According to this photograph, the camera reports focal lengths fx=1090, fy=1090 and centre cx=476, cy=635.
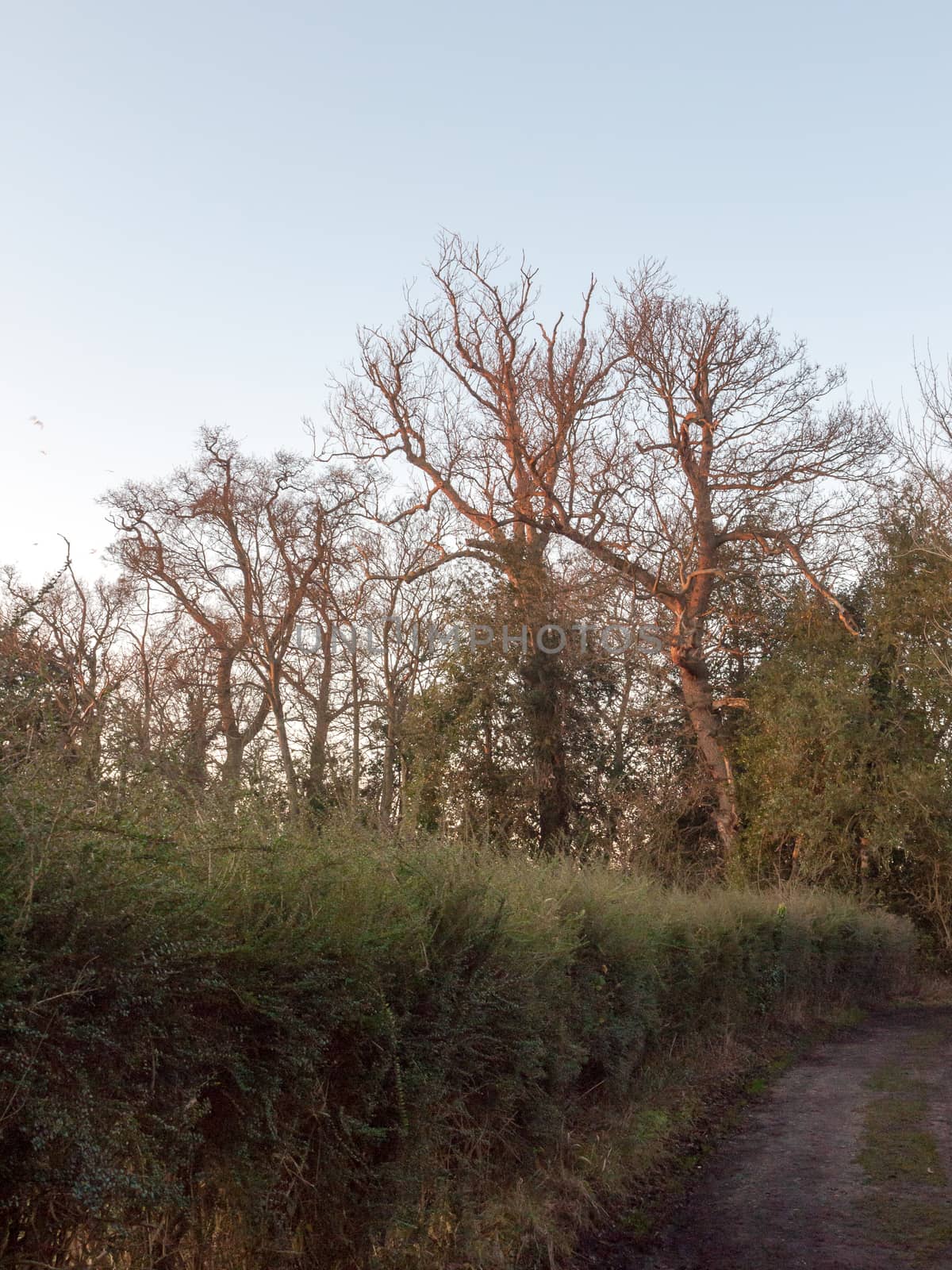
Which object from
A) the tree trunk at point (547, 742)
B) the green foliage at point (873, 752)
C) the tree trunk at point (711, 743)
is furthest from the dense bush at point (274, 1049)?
the tree trunk at point (711, 743)

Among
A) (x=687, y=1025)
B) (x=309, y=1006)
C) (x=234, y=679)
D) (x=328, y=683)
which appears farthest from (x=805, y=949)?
(x=234, y=679)

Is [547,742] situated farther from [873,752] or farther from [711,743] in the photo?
[873,752]

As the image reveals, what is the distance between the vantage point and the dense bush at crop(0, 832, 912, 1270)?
3.07 meters

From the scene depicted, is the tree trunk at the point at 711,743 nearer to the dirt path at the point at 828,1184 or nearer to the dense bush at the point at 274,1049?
the dirt path at the point at 828,1184

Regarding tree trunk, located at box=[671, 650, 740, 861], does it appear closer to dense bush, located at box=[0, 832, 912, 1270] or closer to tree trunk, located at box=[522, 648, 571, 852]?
tree trunk, located at box=[522, 648, 571, 852]

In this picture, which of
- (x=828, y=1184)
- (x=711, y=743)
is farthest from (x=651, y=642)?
(x=828, y=1184)

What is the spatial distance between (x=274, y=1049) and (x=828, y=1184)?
4.99m

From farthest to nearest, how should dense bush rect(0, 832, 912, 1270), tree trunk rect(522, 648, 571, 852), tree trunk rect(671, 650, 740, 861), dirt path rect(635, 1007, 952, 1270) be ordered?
tree trunk rect(671, 650, 740, 861), tree trunk rect(522, 648, 571, 852), dirt path rect(635, 1007, 952, 1270), dense bush rect(0, 832, 912, 1270)

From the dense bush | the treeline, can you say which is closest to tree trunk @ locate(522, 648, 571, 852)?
the treeline

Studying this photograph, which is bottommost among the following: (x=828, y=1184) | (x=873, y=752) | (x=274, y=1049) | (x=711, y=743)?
(x=828, y=1184)

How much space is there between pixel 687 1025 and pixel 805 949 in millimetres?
5578

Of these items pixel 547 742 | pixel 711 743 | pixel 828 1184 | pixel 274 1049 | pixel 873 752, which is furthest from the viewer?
→ pixel 711 743

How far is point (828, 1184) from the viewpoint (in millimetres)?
7223

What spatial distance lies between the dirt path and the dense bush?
3.42 feet
